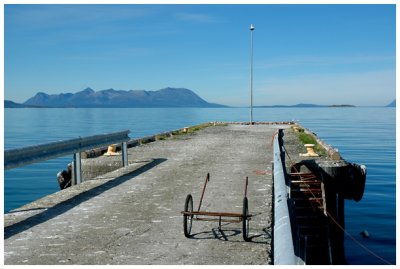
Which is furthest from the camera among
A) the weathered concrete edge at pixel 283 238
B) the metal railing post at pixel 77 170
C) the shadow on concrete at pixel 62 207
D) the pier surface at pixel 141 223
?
the metal railing post at pixel 77 170

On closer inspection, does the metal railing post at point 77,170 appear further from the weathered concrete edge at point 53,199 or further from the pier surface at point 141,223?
the pier surface at point 141,223

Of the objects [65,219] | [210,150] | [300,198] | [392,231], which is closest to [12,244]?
[65,219]

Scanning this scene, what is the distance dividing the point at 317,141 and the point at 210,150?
5.16 m

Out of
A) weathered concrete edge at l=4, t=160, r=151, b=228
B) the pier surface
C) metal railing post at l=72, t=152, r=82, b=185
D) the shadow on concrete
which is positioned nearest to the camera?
the pier surface

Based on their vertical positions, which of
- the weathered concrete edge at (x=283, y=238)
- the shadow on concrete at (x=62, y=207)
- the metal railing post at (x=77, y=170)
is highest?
the weathered concrete edge at (x=283, y=238)

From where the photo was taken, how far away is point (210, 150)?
18.0 m

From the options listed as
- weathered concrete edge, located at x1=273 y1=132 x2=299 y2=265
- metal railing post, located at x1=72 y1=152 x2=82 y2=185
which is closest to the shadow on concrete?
metal railing post, located at x1=72 y1=152 x2=82 y2=185

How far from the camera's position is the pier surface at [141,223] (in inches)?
232

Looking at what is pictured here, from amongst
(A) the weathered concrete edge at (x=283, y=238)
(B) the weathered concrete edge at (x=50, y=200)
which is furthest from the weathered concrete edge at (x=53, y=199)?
(A) the weathered concrete edge at (x=283, y=238)

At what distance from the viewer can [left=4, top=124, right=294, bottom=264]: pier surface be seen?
5.88m

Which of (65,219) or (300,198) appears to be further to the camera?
(300,198)

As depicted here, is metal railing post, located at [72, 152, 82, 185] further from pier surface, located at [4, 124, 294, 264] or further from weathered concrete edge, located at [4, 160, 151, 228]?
pier surface, located at [4, 124, 294, 264]

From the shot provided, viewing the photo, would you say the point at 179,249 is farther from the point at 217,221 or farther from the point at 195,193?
the point at 195,193

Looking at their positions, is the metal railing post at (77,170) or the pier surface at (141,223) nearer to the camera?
the pier surface at (141,223)
